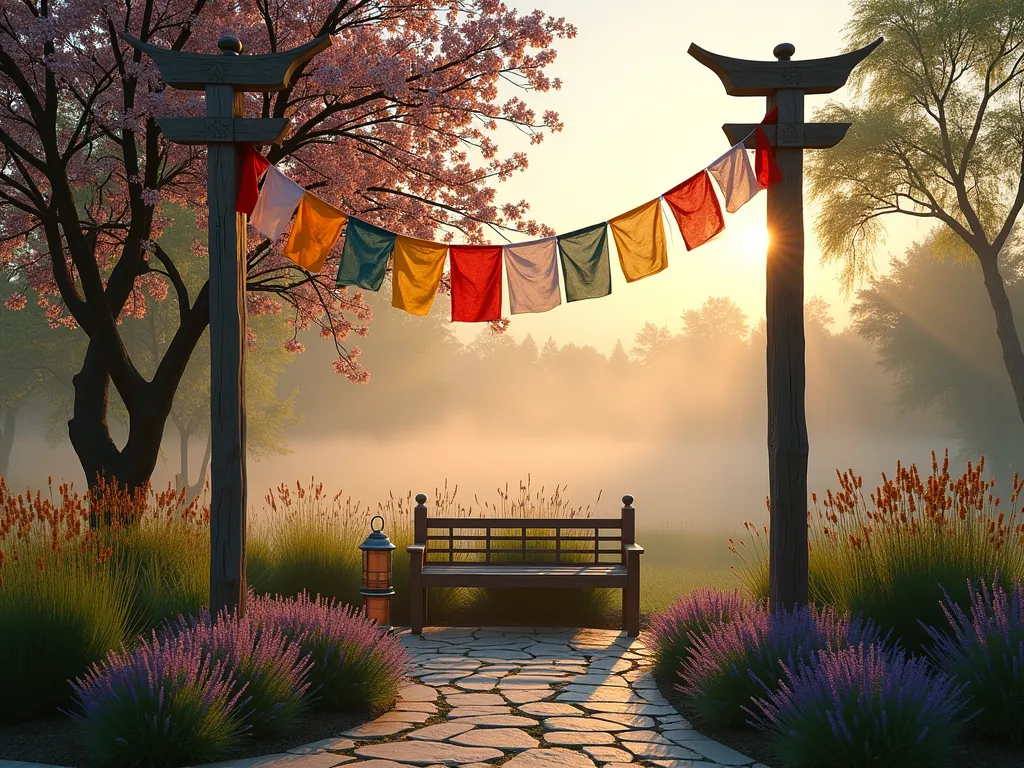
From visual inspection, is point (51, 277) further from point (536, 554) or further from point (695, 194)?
point (695, 194)

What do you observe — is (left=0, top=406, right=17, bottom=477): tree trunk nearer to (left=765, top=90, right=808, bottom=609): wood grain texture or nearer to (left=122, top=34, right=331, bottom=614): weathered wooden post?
(left=122, top=34, right=331, bottom=614): weathered wooden post

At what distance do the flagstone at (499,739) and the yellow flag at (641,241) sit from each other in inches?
116

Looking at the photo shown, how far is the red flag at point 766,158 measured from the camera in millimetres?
5590

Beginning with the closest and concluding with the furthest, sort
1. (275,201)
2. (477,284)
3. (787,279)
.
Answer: (787,279) → (275,201) → (477,284)

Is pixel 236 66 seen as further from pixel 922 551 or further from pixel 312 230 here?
pixel 922 551

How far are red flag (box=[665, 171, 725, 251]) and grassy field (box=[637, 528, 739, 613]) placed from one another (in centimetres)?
436

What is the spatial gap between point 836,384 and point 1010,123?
157ft

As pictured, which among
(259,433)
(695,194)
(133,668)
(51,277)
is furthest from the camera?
(259,433)

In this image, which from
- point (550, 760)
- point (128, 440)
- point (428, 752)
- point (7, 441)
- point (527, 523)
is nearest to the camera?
point (550, 760)

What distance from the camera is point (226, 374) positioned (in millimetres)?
5453

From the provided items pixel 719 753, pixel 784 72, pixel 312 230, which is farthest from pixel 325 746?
pixel 784 72

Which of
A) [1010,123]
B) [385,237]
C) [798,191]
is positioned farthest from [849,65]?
[1010,123]

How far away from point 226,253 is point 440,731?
2975mm

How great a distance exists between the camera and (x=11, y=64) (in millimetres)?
9383
